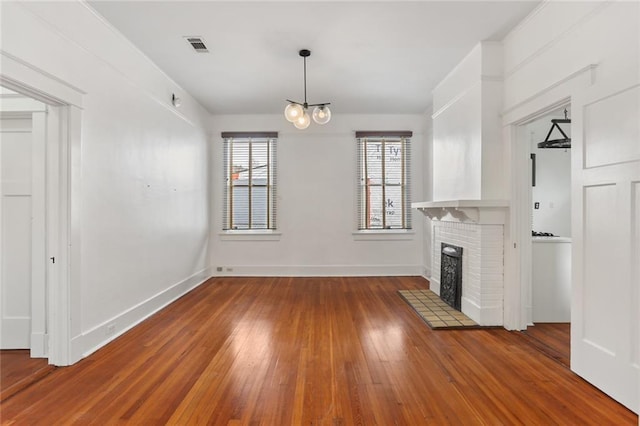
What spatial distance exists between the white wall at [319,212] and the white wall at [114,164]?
1659 mm

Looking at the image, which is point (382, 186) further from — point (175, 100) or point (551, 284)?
point (175, 100)

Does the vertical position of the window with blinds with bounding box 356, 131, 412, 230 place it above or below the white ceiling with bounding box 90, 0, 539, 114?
below

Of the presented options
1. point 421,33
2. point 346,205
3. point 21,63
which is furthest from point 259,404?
point 346,205

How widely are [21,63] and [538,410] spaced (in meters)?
4.17

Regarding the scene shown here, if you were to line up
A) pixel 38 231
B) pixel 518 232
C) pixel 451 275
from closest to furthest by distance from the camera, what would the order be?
pixel 38 231 → pixel 518 232 → pixel 451 275

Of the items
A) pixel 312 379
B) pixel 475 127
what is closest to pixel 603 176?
pixel 475 127

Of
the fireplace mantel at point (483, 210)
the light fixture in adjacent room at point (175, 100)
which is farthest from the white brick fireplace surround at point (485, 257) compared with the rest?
the light fixture in adjacent room at point (175, 100)

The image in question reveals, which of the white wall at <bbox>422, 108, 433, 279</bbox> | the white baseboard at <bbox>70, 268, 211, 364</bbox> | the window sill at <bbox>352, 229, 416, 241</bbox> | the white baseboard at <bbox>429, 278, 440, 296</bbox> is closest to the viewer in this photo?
the white baseboard at <bbox>70, 268, 211, 364</bbox>

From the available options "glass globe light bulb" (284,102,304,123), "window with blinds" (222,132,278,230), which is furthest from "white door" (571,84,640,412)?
"window with blinds" (222,132,278,230)

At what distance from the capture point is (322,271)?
6500 millimetres

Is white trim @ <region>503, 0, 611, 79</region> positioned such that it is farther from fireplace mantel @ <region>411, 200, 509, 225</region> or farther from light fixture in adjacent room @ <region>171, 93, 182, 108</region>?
light fixture in adjacent room @ <region>171, 93, 182, 108</region>

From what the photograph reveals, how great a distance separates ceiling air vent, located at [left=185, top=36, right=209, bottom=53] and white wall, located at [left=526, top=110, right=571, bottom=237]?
5.09 metres

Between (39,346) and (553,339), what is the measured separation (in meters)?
4.75

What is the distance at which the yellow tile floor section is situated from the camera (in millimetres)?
3689
